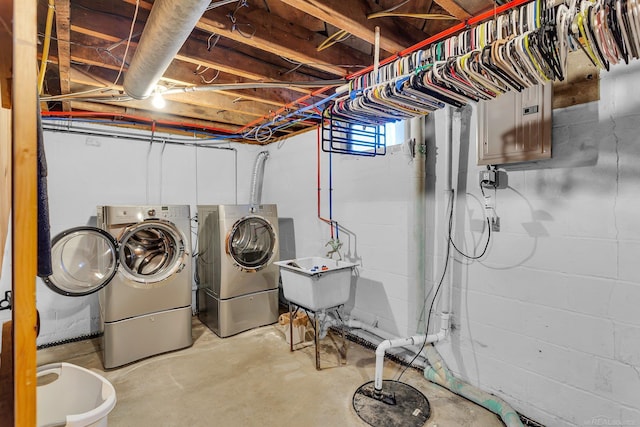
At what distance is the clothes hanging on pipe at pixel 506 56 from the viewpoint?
3.58 feet

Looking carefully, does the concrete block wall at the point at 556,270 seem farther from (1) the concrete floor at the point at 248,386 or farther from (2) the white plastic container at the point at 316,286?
(2) the white plastic container at the point at 316,286

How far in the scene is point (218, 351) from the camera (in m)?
3.04

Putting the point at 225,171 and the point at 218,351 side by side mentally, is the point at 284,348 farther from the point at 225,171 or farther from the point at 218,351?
the point at 225,171

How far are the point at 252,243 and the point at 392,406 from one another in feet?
7.32

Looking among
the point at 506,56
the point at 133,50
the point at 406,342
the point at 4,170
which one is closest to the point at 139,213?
the point at 133,50

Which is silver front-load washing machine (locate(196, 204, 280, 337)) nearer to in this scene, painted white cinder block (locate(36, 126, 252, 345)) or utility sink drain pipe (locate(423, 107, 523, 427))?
painted white cinder block (locate(36, 126, 252, 345))

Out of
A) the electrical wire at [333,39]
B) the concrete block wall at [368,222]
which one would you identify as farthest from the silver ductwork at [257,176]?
the electrical wire at [333,39]

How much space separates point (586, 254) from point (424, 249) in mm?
1020

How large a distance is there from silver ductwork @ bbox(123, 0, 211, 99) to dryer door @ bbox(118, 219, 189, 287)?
132cm

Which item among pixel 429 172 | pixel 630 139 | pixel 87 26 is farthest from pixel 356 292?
pixel 87 26

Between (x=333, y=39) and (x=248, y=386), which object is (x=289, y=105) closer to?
(x=333, y=39)

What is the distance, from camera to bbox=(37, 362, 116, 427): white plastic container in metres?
1.72

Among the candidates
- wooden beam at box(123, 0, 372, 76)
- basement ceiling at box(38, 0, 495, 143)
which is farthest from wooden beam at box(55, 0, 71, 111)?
wooden beam at box(123, 0, 372, 76)

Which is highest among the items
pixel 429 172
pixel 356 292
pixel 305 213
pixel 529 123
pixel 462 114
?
pixel 462 114
